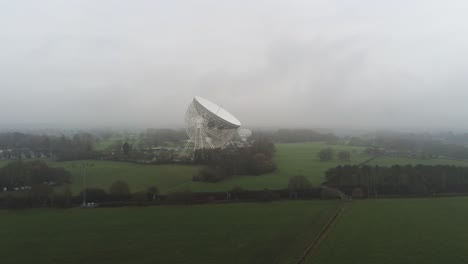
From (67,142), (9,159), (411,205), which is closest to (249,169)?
(411,205)

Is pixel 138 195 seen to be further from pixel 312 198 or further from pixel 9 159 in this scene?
pixel 9 159

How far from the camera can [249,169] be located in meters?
37.7

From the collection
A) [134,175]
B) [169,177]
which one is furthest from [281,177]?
[134,175]

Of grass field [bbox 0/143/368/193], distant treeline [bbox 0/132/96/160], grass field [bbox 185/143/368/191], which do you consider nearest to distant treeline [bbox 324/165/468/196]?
grass field [bbox 185/143/368/191]

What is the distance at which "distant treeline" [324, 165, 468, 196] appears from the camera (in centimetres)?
2844

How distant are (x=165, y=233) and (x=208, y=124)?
24523 millimetres

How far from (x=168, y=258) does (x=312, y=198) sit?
15.3 meters

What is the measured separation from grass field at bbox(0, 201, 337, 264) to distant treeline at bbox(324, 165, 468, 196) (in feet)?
21.4

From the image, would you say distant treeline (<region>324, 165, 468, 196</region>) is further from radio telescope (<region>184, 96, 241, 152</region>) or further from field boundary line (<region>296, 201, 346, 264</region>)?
radio telescope (<region>184, 96, 241, 152</region>)

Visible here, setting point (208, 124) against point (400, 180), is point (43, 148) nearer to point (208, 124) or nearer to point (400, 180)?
point (208, 124)

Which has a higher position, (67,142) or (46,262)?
(67,142)

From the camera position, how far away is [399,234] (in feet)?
59.1

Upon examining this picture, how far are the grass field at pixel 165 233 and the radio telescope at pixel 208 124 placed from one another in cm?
1733

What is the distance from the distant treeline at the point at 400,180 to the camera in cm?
2844
